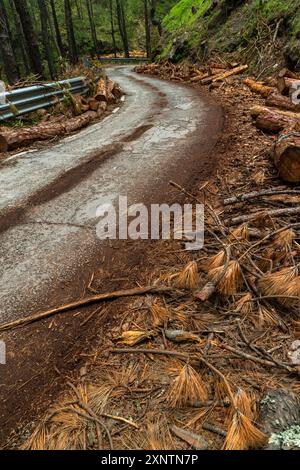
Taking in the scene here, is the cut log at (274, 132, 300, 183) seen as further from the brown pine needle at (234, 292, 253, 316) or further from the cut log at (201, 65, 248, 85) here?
the cut log at (201, 65, 248, 85)

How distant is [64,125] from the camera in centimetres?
805

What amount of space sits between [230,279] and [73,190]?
2975mm

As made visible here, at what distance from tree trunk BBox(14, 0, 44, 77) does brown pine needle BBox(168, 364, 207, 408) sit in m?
13.0

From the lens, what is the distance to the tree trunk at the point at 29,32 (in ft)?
38.3

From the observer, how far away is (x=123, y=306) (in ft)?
9.67

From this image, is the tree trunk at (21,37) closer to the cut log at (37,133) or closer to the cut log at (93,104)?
the cut log at (93,104)

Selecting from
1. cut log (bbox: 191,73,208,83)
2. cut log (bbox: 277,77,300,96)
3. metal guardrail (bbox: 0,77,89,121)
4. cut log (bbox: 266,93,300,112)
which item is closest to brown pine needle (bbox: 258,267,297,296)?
cut log (bbox: 266,93,300,112)

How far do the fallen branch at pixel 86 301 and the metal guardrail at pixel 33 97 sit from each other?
641 centimetres

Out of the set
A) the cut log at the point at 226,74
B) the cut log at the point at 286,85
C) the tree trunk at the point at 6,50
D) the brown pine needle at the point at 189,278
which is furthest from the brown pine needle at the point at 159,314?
the cut log at the point at 226,74

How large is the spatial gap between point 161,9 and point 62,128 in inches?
1938

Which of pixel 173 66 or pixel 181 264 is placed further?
pixel 173 66

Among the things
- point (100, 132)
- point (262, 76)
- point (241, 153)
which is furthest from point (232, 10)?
point (241, 153)

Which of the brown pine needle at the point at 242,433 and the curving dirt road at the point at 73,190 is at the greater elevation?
the curving dirt road at the point at 73,190

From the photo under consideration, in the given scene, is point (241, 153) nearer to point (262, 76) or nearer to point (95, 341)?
point (95, 341)
